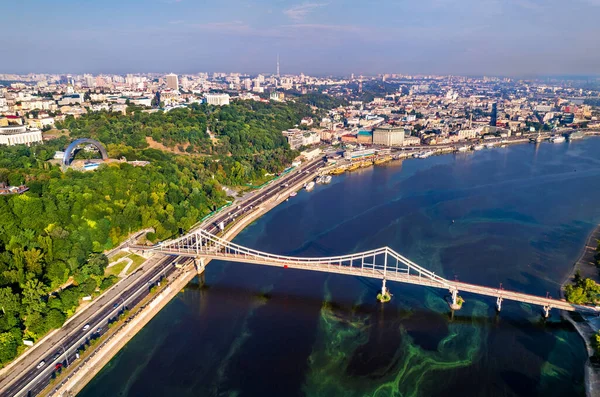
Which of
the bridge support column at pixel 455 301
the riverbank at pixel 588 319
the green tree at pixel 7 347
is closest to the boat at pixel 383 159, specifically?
the riverbank at pixel 588 319

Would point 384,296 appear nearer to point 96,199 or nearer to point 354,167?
point 96,199

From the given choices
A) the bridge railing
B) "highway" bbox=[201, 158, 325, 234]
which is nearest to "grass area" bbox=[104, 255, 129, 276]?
the bridge railing

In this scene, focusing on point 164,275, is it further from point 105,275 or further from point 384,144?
point 384,144

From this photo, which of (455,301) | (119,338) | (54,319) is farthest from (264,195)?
(54,319)

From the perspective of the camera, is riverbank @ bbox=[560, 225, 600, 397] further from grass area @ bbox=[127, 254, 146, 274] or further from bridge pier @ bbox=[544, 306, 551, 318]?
grass area @ bbox=[127, 254, 146, 274]

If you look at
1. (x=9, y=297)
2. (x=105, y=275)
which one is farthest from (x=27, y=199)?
(x=9, y=297)

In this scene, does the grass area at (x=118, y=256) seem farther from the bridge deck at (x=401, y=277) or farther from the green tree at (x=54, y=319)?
the green tree at (x=54, y=319)
